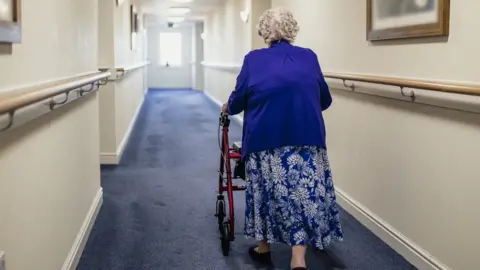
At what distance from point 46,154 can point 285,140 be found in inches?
45.1

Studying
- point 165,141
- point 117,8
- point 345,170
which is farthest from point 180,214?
point 165,141

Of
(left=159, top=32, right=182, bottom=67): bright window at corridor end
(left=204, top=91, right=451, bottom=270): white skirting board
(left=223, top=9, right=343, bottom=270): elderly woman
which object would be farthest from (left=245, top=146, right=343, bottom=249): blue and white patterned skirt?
(left=159, top=32, right=182, bottom=67): bright window at corridor end

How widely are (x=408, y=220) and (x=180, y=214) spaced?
167 centimetres

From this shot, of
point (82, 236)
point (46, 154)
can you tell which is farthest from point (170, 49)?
point (46, 154)

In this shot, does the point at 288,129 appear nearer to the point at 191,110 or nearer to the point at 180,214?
the point at 180,214

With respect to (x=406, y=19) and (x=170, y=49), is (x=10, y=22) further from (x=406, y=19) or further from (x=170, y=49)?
(x=170, y=49)

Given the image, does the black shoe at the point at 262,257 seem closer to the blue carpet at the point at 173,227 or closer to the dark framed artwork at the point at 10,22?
the blue carpet at the point at 173,227

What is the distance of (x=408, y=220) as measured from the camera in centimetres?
312

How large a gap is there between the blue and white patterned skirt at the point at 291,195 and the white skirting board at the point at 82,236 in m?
0.96

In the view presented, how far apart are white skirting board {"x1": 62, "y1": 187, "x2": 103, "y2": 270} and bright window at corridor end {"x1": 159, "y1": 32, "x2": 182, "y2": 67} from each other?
17.4 metres

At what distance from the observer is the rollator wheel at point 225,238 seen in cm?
318

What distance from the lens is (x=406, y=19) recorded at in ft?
10.1

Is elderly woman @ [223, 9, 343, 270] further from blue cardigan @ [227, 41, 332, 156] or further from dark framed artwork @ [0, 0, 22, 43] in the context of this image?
dark framed artwork @ [0, 0, 22, 43]

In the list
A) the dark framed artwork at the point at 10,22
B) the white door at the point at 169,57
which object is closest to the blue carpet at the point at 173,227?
the dark framed artwork at the point at 10,22
